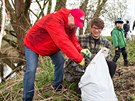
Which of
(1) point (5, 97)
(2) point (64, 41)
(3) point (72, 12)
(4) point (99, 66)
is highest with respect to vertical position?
(3) point (72, 12)

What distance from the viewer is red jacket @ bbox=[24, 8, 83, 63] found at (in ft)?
14.6

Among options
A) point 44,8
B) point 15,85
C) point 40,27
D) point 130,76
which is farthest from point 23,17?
point 40,27

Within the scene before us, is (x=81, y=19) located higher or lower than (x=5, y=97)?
higher

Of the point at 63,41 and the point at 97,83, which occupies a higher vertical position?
the point at 63,41

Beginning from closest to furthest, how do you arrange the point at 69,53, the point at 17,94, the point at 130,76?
the point at 69,53 < the point at 17,94 < the point at 130,76

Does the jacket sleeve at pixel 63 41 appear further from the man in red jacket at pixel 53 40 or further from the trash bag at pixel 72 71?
the trash bag at pixel 72 71

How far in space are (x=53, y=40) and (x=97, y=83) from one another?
81cm

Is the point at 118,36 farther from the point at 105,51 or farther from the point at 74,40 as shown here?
the point at 74,40

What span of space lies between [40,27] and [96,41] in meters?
1.08

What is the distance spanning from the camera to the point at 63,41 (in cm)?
445

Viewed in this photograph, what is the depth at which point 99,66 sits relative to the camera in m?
4.96

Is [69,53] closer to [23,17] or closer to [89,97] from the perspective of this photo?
[89,97]

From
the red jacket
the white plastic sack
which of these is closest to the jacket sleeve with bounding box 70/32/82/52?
the red jacket

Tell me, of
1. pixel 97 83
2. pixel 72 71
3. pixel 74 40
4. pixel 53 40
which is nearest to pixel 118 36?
pixel 72 71
